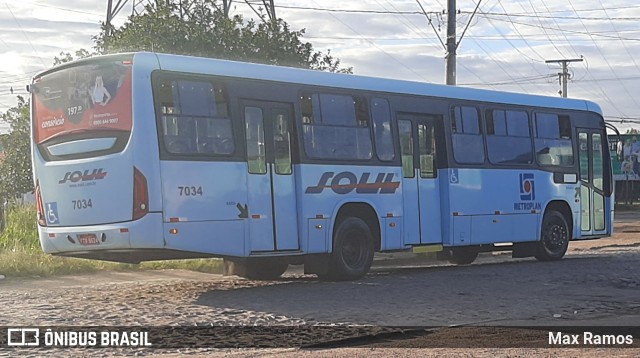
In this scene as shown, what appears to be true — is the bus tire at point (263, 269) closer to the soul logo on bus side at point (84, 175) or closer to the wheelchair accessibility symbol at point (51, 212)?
the wheelchair accessibility symbol at point (51, 212)

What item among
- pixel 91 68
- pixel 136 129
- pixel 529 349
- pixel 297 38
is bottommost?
pixel 529 349

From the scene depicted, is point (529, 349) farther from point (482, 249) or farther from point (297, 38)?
point (297, 38)

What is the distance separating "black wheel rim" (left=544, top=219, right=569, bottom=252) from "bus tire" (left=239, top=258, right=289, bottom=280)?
661cm

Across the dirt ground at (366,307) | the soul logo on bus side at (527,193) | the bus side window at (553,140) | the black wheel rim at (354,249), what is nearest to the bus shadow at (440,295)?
the dirt ground at (366,307)

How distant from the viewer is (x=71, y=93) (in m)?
14.5

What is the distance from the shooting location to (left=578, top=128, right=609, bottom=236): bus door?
2300cm

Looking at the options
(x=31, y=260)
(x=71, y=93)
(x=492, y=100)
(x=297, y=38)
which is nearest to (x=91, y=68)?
(x=71, y=93)

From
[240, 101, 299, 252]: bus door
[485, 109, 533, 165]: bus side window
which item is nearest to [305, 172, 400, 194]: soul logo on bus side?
[240, 101, 299, 252]: bus door

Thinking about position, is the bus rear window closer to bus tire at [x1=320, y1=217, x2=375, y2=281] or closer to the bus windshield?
the bus windshield

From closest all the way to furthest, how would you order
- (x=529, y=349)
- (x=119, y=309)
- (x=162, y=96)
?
(x=529, y=349), (x=119, y=309), (x=162, y=96)

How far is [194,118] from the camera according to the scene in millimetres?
14578

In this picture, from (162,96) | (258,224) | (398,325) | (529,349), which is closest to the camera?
(529,349)

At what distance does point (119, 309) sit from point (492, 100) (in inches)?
394

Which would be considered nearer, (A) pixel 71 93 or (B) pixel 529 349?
(B) pixel 529 349
